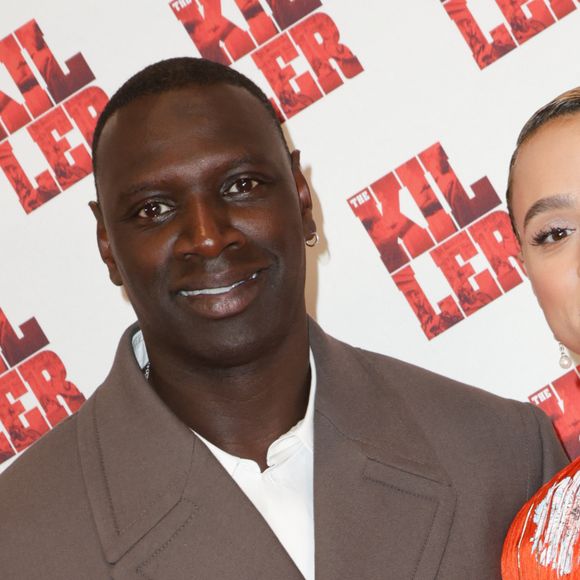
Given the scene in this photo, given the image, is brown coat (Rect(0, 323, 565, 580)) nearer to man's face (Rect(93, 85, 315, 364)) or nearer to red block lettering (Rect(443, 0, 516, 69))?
man's face (Rect(93, 85, 315, 364))

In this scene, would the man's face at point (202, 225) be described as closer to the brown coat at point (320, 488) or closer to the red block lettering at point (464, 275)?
the brown coat at point (320, 488)

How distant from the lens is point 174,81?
5.18ft

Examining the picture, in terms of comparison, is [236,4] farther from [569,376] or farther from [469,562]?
[469,562]

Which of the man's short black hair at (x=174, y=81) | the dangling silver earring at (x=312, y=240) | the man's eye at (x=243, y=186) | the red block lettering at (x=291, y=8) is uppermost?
the red block lettering at (x=291, y=8)

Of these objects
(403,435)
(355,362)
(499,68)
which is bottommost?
(403,435)

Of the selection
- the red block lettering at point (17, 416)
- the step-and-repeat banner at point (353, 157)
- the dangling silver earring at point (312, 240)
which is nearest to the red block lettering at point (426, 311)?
the step-and-repeat banner at point (353, 157)

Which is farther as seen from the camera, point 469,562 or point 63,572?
point 469,562

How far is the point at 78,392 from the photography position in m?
2.03

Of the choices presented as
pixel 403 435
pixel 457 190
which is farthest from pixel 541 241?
pixel 457 190

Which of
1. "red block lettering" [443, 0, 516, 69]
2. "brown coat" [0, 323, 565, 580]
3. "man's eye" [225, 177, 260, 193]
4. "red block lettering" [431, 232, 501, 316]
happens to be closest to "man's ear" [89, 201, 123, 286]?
"brown coat" [0, 323, 565, 580]

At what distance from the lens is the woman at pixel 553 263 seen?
1.38 m

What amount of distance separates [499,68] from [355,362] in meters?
0.68

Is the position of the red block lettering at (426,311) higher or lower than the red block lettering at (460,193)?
lower

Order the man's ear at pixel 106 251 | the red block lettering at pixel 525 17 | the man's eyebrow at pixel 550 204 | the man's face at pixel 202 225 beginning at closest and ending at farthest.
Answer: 1. the man's eyebrow at pixel 550 204
2. the man's face at pixel 202 225
3. the man's ear at pixel 106 251
4. the red block lettering at pixel 525 17
